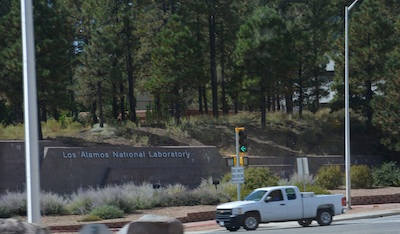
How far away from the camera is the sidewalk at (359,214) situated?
30.7 meters

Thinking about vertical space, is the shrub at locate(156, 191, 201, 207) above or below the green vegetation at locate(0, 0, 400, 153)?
below

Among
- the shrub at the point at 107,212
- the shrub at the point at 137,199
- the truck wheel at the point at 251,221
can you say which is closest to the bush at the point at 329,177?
the shrub at the point at 137,199

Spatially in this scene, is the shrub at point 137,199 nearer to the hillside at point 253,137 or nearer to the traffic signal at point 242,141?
the traffic signal at point 242,141

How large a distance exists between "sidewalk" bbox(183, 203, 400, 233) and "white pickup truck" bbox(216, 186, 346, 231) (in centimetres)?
148

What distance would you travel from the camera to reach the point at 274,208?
29.4 metres

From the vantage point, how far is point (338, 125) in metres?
58.2

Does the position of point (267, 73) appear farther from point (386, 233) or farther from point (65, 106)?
point (386, 233)

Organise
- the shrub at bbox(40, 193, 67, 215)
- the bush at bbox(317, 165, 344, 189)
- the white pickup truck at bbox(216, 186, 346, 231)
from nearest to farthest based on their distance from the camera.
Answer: the white pickup truck at bbox(216, 186, 346, 231), the shrub at bbox(40, 193, 67, 215), the bush at bbox(317, 165, 344, 189)

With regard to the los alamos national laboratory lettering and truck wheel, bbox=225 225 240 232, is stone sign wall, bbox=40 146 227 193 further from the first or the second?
truck wheel, bbox=225 225 240 232

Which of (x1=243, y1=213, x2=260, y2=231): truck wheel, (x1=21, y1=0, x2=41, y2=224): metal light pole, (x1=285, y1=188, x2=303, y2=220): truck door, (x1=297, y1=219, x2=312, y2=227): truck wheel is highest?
(x1=21, y1=0, x2=41, y2=224): metal light pole

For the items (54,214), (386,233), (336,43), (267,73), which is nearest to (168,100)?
(267,73)

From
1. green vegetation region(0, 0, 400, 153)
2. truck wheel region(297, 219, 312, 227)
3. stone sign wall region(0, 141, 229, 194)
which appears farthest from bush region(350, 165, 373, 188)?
truck wheel region(297, 219, 312, 227)

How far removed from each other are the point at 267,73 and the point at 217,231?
81.5 ft

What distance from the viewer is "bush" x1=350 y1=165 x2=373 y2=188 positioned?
155 feet
